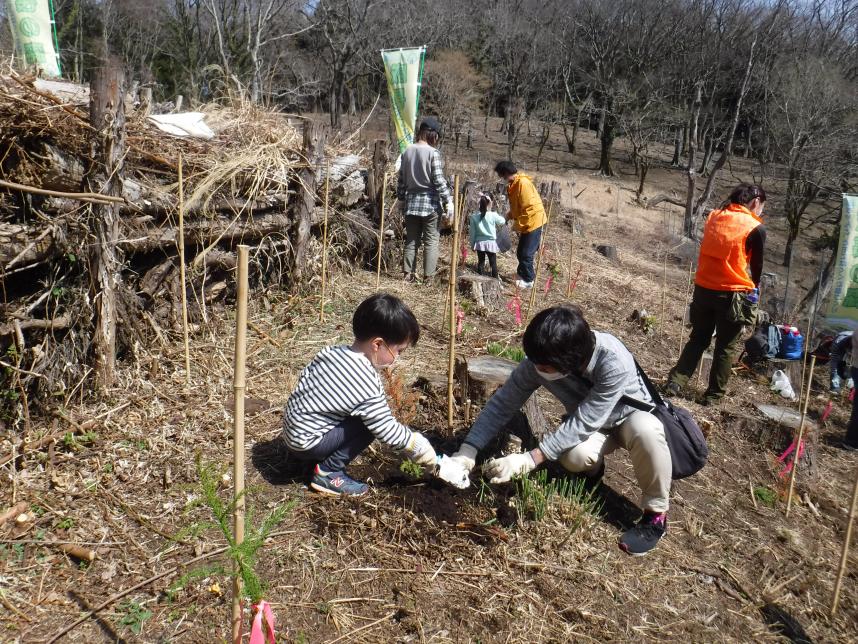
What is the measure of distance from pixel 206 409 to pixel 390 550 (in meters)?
1.52

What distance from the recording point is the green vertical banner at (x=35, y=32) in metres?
6.02

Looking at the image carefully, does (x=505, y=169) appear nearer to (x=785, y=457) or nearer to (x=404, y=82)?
(x=404, y=82)

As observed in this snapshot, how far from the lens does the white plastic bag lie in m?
5.07

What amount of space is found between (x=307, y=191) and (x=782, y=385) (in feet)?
13.7

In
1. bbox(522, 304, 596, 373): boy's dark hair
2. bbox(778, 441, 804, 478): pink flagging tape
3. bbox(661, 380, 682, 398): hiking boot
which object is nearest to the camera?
bbox(522, 304, 596, 373): boy's dark hair

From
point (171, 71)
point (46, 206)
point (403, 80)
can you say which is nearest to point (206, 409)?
point (46, 206)

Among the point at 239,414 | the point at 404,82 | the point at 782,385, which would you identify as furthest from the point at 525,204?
the point at 239,414

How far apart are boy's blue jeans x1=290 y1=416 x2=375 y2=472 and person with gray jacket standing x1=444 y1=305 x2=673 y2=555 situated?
0.43m

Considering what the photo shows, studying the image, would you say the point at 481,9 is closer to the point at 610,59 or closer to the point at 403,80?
the point at 610,59

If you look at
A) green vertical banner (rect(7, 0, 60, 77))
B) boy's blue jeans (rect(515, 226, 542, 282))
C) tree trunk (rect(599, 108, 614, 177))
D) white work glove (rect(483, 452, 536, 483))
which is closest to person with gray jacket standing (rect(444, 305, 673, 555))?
white work glove (rect(483, 452, 536, 483))

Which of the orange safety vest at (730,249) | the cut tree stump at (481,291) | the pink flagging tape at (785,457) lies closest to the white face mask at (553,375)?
the pink flagging tape at (785,457)

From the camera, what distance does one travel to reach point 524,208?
254 inches

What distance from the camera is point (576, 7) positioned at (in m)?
26.6

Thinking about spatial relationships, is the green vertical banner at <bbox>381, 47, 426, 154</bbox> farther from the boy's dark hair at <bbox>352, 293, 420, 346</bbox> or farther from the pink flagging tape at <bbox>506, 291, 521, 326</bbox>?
the boy's dark hair at <bbox>352, 293, 420, 346</bbox>
